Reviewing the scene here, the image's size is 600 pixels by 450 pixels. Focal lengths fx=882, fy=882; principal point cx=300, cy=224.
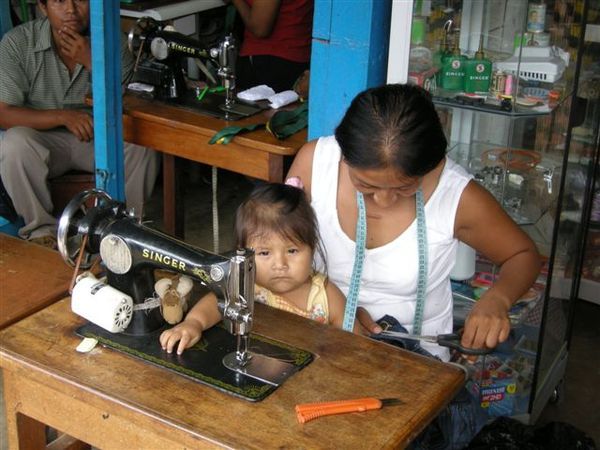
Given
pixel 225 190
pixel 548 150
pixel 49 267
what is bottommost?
pixel 225 190

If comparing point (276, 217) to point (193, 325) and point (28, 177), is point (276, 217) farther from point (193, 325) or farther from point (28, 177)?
point (28, 177)

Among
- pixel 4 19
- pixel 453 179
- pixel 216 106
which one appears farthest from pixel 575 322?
pixel 4 19

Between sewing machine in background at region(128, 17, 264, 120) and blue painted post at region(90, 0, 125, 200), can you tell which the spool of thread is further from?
blue painted post at region(90, 0, 125, 200)

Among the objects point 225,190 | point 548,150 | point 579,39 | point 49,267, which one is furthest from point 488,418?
point 225,190

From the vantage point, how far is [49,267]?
2.10m

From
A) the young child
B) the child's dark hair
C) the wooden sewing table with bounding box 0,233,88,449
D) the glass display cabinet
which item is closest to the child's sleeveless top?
the young child

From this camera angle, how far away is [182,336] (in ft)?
5.52

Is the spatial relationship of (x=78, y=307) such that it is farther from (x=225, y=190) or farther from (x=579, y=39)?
(x=225, y=190)

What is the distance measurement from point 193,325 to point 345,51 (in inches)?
42.8

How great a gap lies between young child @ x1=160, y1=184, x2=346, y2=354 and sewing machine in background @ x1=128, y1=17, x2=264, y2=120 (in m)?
1.17

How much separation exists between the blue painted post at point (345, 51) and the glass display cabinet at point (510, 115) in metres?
0.07

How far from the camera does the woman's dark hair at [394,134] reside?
72.2 inches

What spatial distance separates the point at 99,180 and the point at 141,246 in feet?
5.17

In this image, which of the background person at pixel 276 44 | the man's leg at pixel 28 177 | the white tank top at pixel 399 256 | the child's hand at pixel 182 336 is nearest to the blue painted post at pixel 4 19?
the man's leg at pixel 28 177
